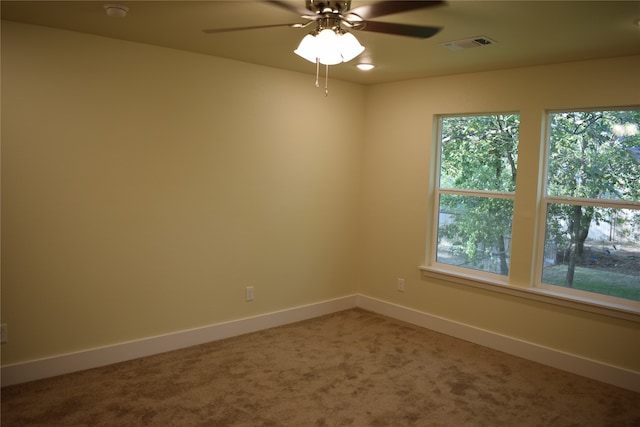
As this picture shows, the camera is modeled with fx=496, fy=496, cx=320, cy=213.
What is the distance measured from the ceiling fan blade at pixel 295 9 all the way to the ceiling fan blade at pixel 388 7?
275 millimetres

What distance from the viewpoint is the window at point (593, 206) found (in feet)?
11.9

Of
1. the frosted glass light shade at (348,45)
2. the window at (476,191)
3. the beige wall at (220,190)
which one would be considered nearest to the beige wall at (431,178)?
the beige wall at (220,190)

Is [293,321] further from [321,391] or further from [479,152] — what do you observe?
[479,152]

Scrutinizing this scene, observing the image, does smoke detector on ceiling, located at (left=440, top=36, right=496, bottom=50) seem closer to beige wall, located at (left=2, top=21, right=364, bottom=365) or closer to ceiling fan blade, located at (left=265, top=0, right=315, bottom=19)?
ceiling fan blade, located at (left=265, top=0, right=315, bottom=19)

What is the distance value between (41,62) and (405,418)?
3.24 meters

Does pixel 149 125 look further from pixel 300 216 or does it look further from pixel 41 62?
pixel 300 216

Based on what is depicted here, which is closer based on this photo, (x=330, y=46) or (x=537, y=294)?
(x=330, y=46)

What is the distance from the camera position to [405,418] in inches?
119

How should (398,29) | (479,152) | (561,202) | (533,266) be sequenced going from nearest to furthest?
1. (398,29)
2. (561,202)
3. (533,266)
4. (479,152)

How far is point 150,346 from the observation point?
3855 millimetres

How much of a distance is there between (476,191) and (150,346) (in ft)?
10.0

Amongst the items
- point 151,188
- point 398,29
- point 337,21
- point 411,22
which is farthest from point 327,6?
point 151,188

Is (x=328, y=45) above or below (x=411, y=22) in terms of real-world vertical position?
below

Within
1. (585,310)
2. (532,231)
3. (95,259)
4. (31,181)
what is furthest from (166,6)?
(585,310)
